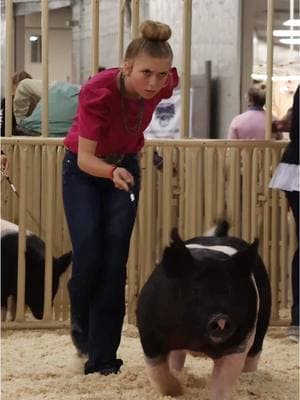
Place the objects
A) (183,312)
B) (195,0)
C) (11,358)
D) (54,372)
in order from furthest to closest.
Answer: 1. (195,0)
2. (11,358)
3. (54,372)
4. (183,312)

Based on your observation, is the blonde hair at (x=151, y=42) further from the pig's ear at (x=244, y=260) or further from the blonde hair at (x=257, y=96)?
the blonde hair at (x=257, y=96)

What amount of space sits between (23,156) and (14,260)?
553mm

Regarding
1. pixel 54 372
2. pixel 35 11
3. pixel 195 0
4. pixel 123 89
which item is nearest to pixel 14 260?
pixel 54 372

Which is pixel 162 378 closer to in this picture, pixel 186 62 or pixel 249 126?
pixel 186 62

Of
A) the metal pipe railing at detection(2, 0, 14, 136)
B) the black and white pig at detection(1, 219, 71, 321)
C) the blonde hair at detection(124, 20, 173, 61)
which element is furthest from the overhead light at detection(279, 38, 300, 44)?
the blonde hair at detection(124, 20, 173, 61)

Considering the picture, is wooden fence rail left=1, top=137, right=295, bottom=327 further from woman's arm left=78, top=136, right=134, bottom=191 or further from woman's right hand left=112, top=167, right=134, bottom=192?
woman's right hand left=112, top=167, right=134, bottom=192

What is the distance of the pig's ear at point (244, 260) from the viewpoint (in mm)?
2947

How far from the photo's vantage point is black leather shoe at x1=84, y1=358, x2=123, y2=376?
141 inches

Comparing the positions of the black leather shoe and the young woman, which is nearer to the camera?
the young woman

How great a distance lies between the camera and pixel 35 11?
44.4 feet

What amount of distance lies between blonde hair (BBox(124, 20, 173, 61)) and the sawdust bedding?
1.18 metres

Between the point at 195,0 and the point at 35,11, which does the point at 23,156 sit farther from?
the point at 35,11

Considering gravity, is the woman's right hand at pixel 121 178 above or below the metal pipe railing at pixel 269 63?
below

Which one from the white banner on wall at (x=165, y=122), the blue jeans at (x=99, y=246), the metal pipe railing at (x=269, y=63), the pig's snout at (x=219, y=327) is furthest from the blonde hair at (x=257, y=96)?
the pig's snout at (x=219, y=327)
